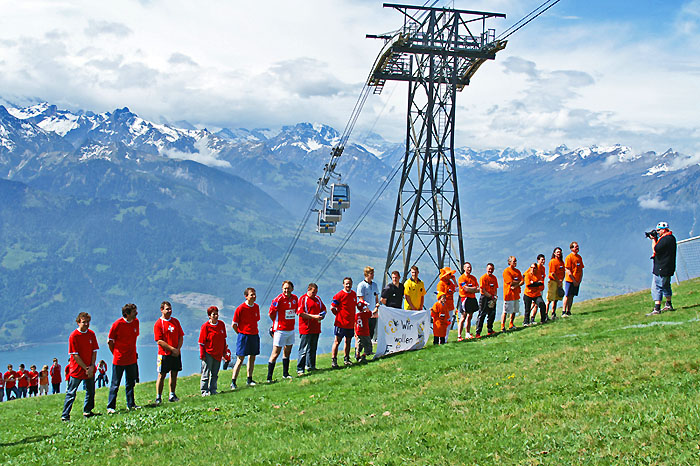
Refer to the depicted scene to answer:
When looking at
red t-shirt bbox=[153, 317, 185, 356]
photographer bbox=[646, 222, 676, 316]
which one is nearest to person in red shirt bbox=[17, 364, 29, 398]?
red t-shirt bbox=[153, 317, 185, 356]

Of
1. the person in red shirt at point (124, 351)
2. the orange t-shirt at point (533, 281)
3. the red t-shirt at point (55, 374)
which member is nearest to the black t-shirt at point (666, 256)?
the orange t-shirt at point (533, 281)

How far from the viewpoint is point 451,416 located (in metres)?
10.1

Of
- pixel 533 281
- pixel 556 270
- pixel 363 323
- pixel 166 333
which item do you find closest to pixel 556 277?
pixel 556 270

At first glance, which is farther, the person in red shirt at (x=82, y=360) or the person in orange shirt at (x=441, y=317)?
the person in orange shirt at (x=441, y=317)

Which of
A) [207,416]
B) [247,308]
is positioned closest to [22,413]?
[247,308]

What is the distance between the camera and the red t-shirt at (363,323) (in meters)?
19.5

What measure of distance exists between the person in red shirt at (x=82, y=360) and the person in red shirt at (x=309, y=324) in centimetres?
558

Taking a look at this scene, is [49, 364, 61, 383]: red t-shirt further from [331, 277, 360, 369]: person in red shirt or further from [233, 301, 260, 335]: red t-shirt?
[331, 277, 360, 369]: person in red shirt

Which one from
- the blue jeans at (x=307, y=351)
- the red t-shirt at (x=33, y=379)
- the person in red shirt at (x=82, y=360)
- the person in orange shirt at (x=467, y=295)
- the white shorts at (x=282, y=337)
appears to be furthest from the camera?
the red t-shirt at (x=33, y=379)

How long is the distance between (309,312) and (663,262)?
10076mm

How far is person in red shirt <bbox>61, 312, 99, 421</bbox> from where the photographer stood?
14.8 m

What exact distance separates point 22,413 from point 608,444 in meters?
17.9

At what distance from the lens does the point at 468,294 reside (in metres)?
20.6

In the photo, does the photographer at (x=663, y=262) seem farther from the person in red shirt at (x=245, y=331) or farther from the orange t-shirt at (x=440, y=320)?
the person in red shirt at (x=245, y=331)
